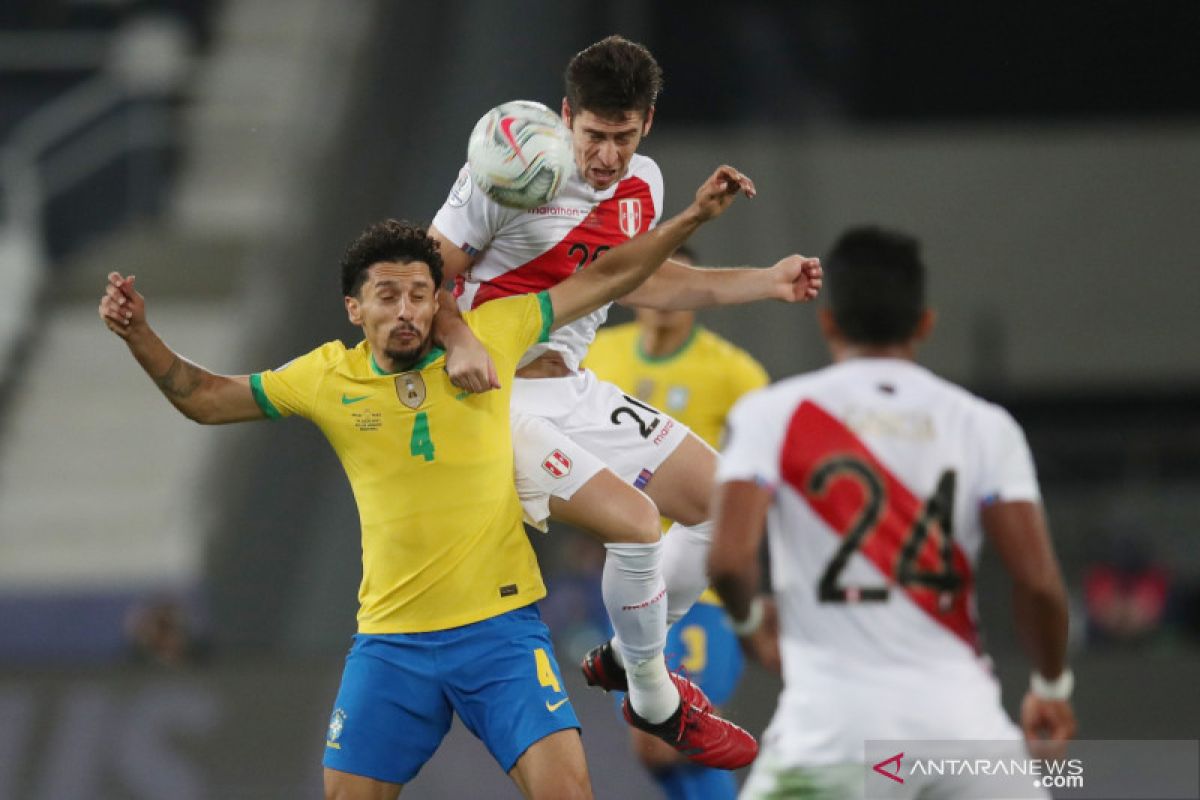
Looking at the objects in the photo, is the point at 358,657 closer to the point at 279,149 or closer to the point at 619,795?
the point at 619,795

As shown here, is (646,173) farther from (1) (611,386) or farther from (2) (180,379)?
(2) (180,379)

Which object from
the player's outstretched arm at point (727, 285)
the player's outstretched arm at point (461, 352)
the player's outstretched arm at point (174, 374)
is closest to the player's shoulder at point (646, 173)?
the player's outstretched arm at point (727, 285)

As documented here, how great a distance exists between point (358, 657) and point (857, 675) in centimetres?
176

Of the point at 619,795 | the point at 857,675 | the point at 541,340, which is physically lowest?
the point at 619,795

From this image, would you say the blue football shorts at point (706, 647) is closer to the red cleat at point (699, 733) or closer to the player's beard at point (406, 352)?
the red cleat at point (699, 733)

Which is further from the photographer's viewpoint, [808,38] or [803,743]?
[808,38]

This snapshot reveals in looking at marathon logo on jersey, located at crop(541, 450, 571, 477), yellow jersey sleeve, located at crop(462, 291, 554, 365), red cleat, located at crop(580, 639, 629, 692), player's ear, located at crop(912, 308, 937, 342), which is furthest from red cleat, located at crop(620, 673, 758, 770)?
player's ear, located at crop(912, 308, 937, 342)

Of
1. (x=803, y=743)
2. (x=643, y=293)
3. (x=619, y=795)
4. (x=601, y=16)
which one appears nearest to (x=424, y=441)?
(x=643, y=293)

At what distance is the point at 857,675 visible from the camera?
169 inches

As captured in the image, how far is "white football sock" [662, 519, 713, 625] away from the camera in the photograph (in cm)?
637

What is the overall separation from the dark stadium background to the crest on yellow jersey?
18.6ft

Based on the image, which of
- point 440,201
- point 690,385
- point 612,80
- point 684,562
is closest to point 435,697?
point 684,562

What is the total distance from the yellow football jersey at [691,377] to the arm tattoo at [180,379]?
2.71 metres

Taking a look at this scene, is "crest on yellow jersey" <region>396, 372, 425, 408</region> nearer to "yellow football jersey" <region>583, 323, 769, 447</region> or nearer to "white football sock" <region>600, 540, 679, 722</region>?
"white football sock" <region>600, 540, 679, 722</region>
